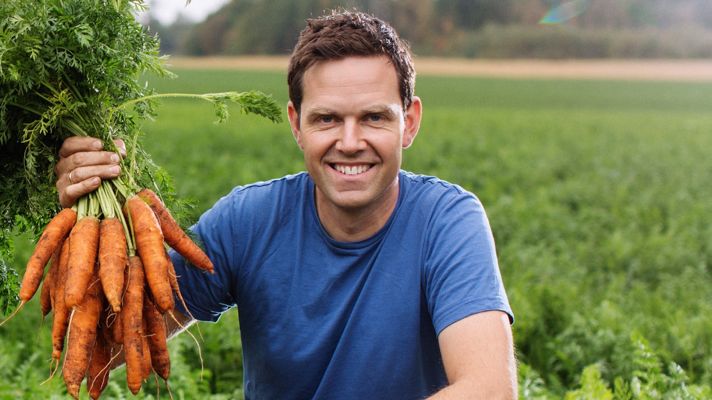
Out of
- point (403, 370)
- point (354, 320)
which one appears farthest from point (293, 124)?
point (403, 370)

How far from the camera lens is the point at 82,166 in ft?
8.70

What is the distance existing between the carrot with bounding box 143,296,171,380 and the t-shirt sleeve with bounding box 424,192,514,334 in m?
0.85

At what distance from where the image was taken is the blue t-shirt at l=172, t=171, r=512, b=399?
2.88 metres

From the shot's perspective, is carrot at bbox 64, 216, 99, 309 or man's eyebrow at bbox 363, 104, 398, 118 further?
man's eyebrow at bbox 363, 104, 398, 118

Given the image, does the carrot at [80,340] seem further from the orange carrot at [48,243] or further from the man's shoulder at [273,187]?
the man's shoulder at [273,187]

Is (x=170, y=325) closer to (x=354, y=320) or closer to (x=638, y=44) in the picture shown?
(x=354, y=320)

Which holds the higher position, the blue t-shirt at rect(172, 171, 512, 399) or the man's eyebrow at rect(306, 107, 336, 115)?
the man's eyebrow at rect(306, 107, 336, 115)

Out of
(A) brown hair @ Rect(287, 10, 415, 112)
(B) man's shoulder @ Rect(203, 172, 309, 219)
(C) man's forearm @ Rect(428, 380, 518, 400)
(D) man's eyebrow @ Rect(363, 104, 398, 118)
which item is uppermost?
(A) brown hair @ Rect(287, 10, 415, 112)

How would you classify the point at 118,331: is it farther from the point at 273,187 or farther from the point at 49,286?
the point at 273,187

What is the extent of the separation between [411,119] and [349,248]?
54 cm

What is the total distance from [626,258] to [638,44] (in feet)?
214

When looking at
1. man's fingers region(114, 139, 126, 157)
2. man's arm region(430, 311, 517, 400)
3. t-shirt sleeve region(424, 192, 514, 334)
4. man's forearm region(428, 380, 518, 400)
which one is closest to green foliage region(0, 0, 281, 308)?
man's fingers region(114, 139, 126, 157)

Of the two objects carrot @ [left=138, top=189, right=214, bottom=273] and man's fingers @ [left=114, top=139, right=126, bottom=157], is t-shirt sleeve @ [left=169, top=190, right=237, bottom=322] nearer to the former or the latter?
carrot @ [left=138, top=189, right=214, bottom=273]

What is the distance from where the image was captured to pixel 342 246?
9.92 ft
